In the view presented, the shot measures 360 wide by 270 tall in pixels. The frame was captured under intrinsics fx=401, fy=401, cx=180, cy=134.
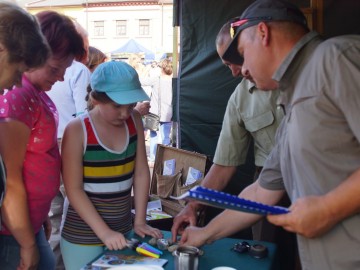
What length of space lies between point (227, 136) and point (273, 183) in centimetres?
91

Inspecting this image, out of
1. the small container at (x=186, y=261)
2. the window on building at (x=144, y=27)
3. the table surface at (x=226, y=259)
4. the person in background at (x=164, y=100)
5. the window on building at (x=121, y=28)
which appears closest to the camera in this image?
the small container at (x=186, y=261)

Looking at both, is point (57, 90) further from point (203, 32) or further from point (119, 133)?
point (119, 133)

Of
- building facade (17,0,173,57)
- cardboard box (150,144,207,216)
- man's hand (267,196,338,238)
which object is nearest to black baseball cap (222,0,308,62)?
man's hand (267,196,338,238)

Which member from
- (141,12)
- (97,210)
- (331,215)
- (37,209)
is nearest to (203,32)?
(97,210)

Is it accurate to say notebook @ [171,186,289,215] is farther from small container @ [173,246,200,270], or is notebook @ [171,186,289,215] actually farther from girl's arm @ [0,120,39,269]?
girl's arm @ [0,120,39,269]

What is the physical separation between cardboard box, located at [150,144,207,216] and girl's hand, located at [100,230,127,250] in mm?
1315

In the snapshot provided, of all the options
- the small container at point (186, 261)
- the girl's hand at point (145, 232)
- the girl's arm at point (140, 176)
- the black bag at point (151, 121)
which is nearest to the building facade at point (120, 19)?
the black bag at point (151, 121)

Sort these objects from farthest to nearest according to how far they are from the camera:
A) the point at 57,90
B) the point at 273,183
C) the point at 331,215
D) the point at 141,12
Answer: the point at 141,12 < the point at 57,90 < the point at 273,183 < the point at 331,215

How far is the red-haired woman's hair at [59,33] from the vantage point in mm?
1673

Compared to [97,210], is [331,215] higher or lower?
higher

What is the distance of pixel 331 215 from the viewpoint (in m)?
1.03

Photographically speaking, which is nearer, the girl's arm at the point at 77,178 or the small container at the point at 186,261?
the small container at the point at 186,261

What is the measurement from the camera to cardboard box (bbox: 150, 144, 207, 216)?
9.93ft

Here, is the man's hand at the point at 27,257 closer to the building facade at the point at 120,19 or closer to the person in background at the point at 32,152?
A: the person in background at the point at 32,152
